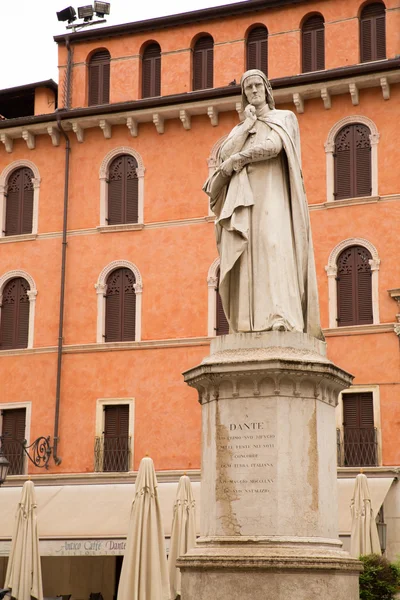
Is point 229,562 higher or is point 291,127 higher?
point 291,127

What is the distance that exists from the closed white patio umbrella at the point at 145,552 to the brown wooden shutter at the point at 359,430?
388 inches

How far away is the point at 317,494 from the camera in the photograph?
9.62m

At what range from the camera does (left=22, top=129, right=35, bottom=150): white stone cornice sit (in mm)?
31578

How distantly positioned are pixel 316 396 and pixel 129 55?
23.6 m

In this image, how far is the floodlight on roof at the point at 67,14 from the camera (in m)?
33.5

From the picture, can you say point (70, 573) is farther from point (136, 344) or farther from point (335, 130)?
point (335, 130)

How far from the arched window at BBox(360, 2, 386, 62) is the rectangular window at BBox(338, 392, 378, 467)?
8.75 metres

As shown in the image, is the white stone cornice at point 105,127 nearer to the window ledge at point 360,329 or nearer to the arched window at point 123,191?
the arched window at point 123,191

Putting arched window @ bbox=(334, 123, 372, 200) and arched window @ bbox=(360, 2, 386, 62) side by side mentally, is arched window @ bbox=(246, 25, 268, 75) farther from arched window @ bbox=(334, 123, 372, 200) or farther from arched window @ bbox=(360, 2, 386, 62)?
arched window @ bbox=(334, 123, 372, 200)

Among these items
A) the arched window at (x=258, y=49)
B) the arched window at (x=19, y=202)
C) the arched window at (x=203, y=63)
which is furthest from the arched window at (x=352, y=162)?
the arched window at (x=19, y=202)

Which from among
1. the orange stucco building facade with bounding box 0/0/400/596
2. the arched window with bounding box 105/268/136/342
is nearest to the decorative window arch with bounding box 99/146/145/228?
the orange stucco building facade with bounding box 0/0/400/596

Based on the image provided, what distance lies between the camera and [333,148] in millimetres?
28688

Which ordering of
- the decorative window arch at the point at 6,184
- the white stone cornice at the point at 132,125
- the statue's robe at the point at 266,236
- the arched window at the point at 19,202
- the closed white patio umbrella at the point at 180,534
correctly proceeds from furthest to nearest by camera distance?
the arched window at the point at 19,202, the decorative window arch at the point at 6,184, the white stone cornice at the point at 132,125, the closed white patio umbrella at the point at 180,534, the statue's robe at the point at 266,236

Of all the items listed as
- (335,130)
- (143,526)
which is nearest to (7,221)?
(335,130)
